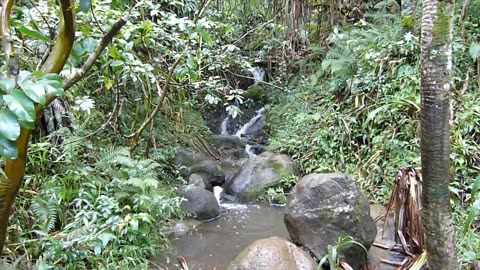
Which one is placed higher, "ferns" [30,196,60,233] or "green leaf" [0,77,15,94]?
"green leaf" [0,77,15,94]

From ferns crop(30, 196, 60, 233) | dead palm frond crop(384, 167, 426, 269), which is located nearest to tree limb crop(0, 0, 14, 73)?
ferns crop(30, 196, 60, 233)

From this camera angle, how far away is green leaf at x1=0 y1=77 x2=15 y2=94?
950 millimetres

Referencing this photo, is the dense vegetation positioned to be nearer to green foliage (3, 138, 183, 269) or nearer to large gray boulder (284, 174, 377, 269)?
green foliage (3, 138, 183, 269)

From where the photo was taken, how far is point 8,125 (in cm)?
91

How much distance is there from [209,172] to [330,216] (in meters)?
2.70

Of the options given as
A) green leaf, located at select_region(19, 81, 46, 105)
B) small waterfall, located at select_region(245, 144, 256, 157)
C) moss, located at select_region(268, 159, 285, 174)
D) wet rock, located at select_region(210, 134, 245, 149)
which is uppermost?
green leaf, located at select_region(19, 81, 46, 105)

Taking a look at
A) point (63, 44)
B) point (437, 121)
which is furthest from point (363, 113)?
point (63, 44)

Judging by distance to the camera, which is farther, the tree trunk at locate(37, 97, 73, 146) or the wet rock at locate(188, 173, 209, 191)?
the wet rock at locate(188, 173, 209, 191)

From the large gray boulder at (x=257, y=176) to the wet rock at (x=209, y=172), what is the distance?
0.46 feet

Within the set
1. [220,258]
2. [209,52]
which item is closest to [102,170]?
[220,258]

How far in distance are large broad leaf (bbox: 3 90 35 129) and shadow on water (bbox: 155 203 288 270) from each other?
2.65 metres

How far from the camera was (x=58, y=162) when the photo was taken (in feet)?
11.2

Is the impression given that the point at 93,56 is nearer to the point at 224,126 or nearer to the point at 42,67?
the point at 42,67

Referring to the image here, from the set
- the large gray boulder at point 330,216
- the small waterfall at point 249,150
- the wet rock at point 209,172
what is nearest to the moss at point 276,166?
the wet rock at point 209,172
